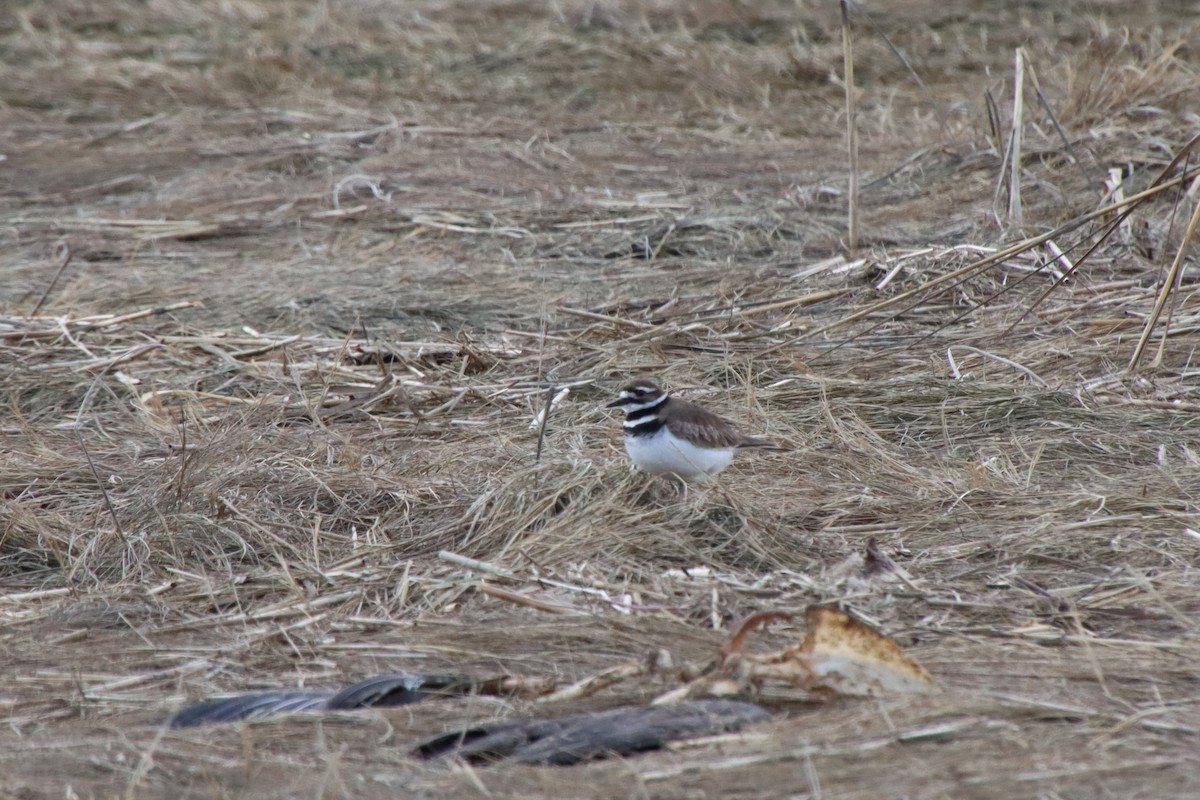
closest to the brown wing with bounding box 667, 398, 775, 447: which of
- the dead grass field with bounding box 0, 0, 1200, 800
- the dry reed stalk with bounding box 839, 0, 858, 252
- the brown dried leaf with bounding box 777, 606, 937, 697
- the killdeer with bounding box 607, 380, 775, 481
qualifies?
the killdeer with bounding box 607, 380, 775, 481

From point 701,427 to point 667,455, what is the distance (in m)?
0.27

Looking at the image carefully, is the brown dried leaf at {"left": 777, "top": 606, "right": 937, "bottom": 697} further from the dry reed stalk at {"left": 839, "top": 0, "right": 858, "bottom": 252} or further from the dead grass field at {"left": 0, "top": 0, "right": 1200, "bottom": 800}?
the dry reed stalk at {"left": 839, "top": 0, "right": 858, "bottom": 252}

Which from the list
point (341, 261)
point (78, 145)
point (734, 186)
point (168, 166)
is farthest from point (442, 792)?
point (78, 145)

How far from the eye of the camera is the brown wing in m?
5.86

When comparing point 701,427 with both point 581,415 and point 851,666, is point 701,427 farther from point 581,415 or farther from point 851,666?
point 851,666

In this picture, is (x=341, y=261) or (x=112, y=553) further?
(x=341, y=261)

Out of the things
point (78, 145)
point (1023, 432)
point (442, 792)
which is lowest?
point (78, 145)

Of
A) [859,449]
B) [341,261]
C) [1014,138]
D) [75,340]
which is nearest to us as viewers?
[859,449]

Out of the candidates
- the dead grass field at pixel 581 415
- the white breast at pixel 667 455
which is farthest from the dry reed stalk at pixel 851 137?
the white breast at pixel 667 455

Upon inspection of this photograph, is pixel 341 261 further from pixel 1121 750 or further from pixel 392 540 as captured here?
pixel 1121 750

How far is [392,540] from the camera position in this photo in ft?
19.4

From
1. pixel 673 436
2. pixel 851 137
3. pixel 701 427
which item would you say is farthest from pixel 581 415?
pixel 851 137

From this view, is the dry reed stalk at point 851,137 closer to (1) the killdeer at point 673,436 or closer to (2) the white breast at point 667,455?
(1) the killdeer at point 673,436

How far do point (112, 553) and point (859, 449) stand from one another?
3171 millimetres
